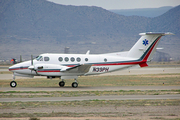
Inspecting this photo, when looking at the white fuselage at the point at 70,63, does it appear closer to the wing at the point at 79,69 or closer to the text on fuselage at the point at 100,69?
the text on fuselage at the point at 100,69

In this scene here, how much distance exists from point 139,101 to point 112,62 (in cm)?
1114

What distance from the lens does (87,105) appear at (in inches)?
666

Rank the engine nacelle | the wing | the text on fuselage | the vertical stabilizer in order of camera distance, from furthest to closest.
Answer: the vertical stabilizer
the text on fuselage
the engine nacelle
the wing

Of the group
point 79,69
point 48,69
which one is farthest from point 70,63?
point 48,69

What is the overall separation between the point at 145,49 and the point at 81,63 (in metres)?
7.17

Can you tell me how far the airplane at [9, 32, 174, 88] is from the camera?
88.9ft

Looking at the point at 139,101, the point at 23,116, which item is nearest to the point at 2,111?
the point at 23,116

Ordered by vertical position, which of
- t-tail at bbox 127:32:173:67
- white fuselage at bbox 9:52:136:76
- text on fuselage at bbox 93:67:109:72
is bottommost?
text on fuselage at bbox 93:67:109:72

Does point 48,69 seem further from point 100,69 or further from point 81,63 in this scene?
point 100,69

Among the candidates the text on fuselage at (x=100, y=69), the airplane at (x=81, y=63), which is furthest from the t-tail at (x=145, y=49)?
the text on fuselage at (x=100, y=69)

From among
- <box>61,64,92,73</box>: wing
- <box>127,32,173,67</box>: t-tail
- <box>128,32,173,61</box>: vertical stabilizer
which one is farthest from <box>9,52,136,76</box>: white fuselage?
<box>128,32,173,61</box>: vertical stabilizer

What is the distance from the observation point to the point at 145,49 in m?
29.5

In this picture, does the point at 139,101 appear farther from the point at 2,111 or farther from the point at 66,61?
the point at 66,61

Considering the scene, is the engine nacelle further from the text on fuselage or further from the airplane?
the text on fuselage
